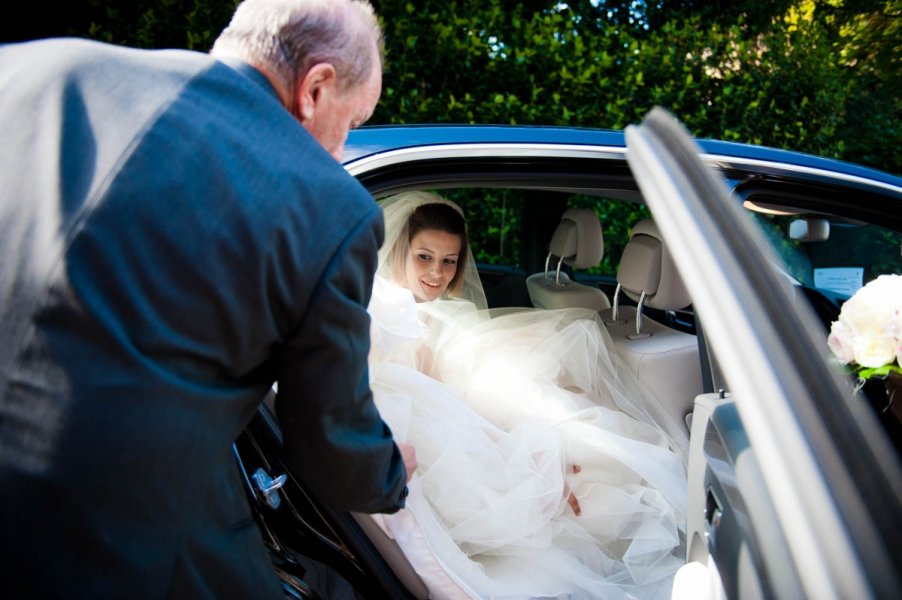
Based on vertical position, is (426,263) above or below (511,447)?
above

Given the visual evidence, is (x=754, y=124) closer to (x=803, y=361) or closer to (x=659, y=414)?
(x=659, y=414)

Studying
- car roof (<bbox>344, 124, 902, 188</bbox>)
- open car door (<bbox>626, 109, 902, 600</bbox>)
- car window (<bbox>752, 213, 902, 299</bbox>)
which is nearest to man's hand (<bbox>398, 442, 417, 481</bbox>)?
open car door (<bbox>626, 109, 902, 600</bbox>)

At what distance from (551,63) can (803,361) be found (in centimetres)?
447

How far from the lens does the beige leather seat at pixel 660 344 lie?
8.03 ft

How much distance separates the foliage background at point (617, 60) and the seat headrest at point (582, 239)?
71.4 inches

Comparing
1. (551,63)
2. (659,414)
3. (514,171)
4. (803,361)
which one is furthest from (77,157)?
(551,63)

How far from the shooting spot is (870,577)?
63cm

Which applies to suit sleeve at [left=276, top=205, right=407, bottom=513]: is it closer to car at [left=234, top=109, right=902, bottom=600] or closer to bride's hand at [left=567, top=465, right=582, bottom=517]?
car at [left=234, top=109, right=902, bottom=600]

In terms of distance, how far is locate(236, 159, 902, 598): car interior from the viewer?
124cm

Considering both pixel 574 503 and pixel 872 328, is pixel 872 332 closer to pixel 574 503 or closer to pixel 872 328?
pixel 872 328

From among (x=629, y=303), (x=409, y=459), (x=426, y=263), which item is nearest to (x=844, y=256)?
(x=629, y=303)

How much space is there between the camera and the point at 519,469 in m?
1.98

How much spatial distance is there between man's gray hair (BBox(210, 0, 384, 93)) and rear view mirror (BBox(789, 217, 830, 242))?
6.95 feet

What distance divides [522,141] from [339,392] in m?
1.14
